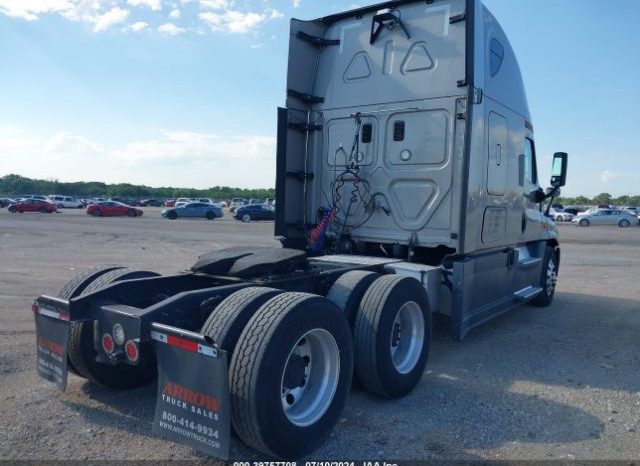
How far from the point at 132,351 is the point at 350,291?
1.86m

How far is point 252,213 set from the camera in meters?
41.8

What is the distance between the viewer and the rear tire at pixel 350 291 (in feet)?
14.4

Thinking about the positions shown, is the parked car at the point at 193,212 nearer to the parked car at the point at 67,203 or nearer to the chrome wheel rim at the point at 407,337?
the parked car at the point at 67,203

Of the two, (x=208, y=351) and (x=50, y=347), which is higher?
(x=208, y=351)

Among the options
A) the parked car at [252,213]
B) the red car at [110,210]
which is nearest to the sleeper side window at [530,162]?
the parked car at [252,213]

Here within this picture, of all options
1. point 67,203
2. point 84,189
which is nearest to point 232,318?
point 67,203

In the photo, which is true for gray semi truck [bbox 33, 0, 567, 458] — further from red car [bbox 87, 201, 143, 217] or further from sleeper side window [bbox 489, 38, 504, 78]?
red car [bbox 87, 201, 143, 217]

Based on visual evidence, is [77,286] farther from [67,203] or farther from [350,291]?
[67,203]

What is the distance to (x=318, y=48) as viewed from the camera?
6863 mm

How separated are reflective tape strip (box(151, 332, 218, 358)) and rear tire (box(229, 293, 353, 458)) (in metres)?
0.22

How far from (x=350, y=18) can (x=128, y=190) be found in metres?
112

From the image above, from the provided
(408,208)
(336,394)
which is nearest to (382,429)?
(336,394)

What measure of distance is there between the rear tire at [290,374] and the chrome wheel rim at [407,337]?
98 cm

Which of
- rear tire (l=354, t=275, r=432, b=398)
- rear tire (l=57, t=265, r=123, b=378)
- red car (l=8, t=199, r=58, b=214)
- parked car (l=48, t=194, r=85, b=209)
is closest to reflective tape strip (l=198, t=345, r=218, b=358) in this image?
rear tire (l=354, t=275, r=432, b=398)
